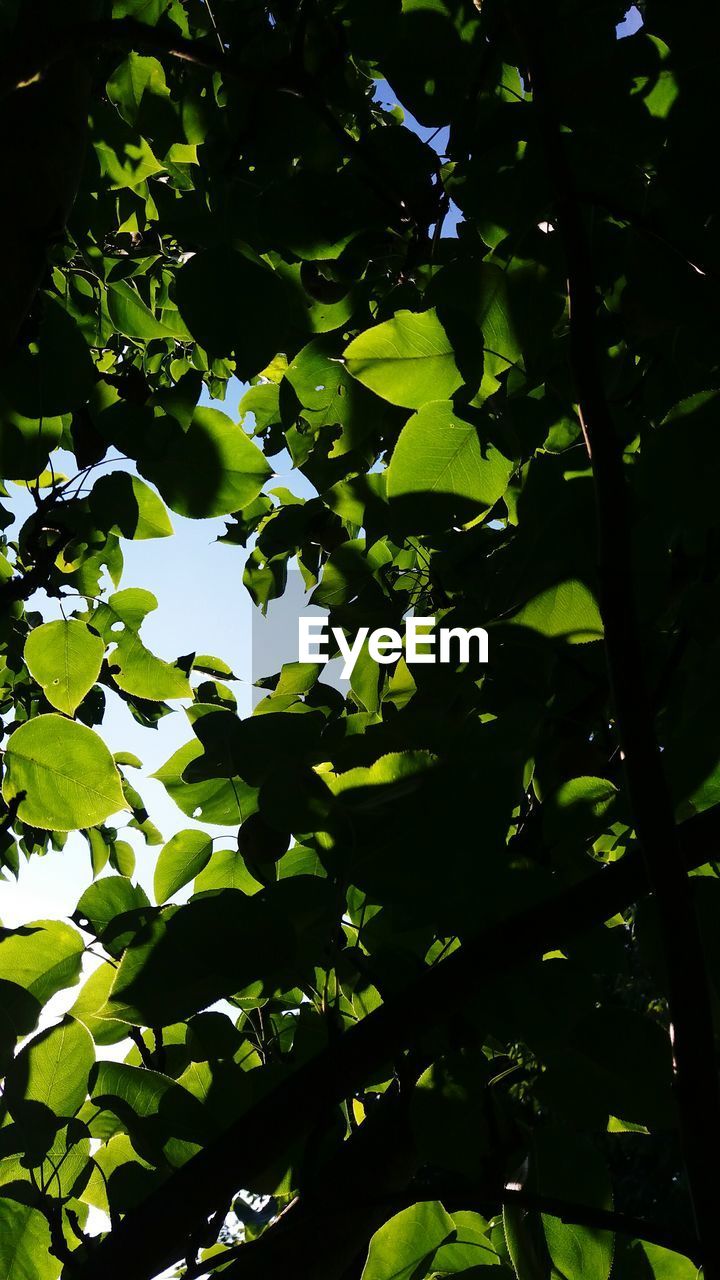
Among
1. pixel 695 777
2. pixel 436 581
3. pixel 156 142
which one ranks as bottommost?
pixel 695 777

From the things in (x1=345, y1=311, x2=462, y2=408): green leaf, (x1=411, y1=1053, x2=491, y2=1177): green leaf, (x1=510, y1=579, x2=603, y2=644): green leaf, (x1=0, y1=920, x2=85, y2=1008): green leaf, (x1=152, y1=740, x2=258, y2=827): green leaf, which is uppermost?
(x1=345, y1=311, x2=462, y2=408): green leaf

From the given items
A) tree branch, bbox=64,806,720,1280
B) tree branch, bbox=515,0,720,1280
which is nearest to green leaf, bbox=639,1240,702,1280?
tree branch, bbox=64,806,720,1280

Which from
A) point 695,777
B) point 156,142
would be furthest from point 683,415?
point 156,142

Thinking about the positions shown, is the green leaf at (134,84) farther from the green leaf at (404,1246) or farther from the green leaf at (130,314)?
the green leaf at (404,1246)

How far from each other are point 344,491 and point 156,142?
68 centimetres

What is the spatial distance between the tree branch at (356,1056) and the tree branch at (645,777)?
0.17m

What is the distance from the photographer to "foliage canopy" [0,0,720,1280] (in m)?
0.73

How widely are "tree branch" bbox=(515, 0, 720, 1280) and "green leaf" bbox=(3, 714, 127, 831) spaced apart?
29.3 inches

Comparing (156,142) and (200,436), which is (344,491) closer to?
(200,436)

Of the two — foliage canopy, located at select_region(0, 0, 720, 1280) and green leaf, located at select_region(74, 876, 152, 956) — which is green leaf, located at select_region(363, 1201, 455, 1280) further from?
green leaf, located at select_region(74, 876, 152, 956)

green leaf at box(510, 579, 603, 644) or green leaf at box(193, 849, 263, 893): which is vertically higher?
green leaf at box(510, 579, 603, 644)

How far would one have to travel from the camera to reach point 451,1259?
1019 mm

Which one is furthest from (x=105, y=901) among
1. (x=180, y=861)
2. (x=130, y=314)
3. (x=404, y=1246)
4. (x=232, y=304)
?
(x=130, y=314)

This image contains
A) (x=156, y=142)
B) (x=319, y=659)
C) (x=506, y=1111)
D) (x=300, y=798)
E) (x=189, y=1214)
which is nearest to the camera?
(x=189, y=1214)
